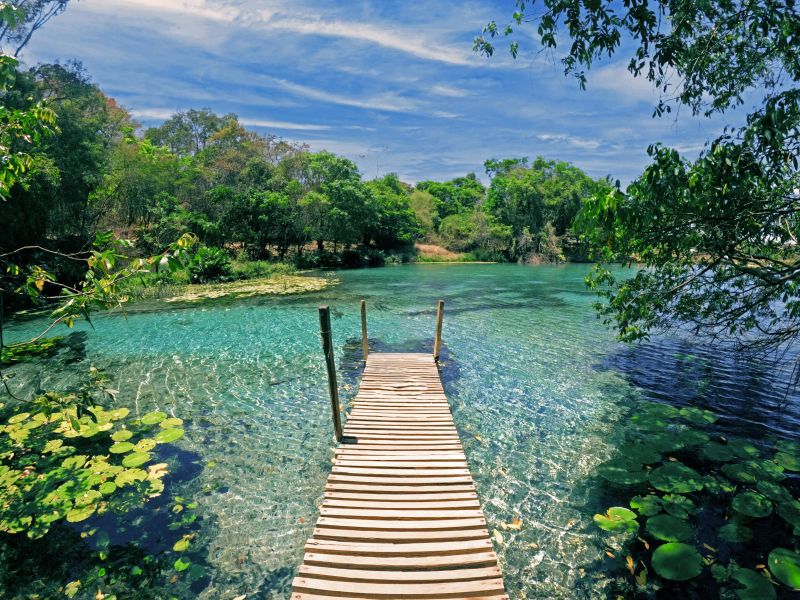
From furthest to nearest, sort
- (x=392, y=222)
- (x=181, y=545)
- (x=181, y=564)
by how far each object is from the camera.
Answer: (x=392, y=222)
(x=181, y=545)
(x=181, y=564)

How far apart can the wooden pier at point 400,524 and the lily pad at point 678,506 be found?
308 centimetres

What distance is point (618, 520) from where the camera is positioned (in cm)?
586

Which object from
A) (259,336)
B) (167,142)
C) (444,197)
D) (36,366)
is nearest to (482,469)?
(259,336)

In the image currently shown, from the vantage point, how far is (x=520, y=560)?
17.5 feet

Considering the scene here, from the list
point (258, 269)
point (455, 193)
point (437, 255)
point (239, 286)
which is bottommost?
point (239, 286)

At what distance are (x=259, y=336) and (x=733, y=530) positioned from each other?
48.4 ft

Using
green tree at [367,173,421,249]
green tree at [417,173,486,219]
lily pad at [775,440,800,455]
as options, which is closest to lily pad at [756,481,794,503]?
lily pad at [775,440,800,455]

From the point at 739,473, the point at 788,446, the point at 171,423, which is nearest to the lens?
the point at 739,473

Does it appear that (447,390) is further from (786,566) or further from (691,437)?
(786,566)

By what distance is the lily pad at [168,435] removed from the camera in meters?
8.19

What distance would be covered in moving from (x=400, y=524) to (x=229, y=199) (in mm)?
39383

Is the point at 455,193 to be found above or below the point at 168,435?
above

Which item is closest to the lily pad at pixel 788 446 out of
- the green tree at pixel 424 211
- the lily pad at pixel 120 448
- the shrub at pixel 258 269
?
the lily pad at pixel 120 448

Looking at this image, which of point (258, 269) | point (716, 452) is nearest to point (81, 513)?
point (716, 452)
